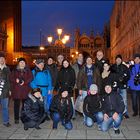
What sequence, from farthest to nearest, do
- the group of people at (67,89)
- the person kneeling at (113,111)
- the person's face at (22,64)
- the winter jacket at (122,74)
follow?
the winter jacket at (122,74) → the person's face at (22,64) → the group of people at (67,89) → the person kneeling at (113,111)

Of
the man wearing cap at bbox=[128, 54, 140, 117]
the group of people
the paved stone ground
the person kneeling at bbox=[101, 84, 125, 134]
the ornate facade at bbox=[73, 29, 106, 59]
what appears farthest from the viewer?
the ornate facade at bbox=[73, 29, 106, 59]

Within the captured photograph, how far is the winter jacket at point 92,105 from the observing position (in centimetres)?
993

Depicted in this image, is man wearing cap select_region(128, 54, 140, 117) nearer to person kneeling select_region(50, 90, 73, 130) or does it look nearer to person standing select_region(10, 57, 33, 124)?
person kneeling select_region(50, 90, 73, 130)

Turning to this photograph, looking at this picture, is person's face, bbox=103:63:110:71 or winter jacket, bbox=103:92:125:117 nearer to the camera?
winter jacket, bbox=103:92:125:117

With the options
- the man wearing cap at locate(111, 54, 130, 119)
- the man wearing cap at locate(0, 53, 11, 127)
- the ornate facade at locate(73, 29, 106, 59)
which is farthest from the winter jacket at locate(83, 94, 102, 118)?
the ornate facade at locate(73, 29, 106, 59)

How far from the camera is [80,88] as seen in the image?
11.3 metres

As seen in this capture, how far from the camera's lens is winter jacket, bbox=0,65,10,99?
33.9 feet

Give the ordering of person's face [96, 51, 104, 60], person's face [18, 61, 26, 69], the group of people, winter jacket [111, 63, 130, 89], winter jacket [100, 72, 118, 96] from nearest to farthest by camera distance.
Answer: the group of people
person's face [18, 61, 26, 69]
winter jacket [100, 72, 118, 96]
person's face [96, 51, 104, 60]
winter jacket [111, 63, 130, 89]

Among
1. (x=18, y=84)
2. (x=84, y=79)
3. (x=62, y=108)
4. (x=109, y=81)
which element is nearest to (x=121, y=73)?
(x=109, y=81)

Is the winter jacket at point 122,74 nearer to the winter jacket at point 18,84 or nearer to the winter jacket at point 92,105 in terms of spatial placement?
the winter jacket at point 92,105

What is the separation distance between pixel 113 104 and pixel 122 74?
240 cm

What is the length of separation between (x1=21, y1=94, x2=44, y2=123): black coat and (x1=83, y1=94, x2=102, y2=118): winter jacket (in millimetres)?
1276

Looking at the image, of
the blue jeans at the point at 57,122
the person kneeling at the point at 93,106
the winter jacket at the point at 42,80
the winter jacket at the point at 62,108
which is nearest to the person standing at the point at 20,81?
the winter jacket at the point at 42,80

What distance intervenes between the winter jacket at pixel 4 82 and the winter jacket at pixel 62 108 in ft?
4.86
